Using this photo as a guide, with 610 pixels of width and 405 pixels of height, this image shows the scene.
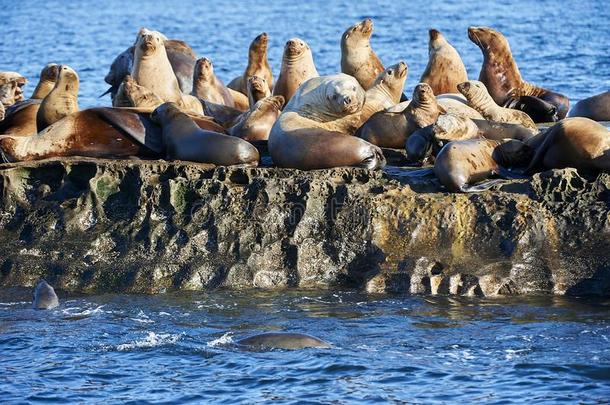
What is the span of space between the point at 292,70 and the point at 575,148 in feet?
13.7

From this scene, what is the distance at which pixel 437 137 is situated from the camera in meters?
10.6

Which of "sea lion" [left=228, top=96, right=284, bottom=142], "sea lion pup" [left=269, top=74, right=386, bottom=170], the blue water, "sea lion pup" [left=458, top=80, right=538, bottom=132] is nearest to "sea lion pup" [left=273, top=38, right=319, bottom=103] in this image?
"sea lion" [left=228, top=96, right=284, bottom=142]

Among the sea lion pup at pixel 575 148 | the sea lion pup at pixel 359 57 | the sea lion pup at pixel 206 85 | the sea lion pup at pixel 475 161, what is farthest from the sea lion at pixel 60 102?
the sea lion pup at pixel 575 148

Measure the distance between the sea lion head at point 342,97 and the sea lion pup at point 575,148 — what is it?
6.02 feet

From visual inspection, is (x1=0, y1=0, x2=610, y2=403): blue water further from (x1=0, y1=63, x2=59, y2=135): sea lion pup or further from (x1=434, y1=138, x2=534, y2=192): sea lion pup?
(x1=0, y1=63, x2=59, y2=135): sea lion pup

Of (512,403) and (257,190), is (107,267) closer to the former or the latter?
(257,190)

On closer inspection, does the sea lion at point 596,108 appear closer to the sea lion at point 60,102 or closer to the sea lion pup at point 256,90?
the sea lion pup at point 256,90

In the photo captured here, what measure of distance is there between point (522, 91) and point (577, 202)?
4797mm

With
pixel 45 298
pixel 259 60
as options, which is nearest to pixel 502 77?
pixel 259 60

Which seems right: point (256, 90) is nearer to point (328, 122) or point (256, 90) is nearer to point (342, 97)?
point (328, 122)

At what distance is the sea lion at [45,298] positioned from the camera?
914cm

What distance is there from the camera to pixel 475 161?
10.0 m

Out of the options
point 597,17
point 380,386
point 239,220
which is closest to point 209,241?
point 239,220

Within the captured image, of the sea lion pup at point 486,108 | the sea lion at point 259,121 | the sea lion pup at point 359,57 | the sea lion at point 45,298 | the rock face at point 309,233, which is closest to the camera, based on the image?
the sea lion at point 45,298
